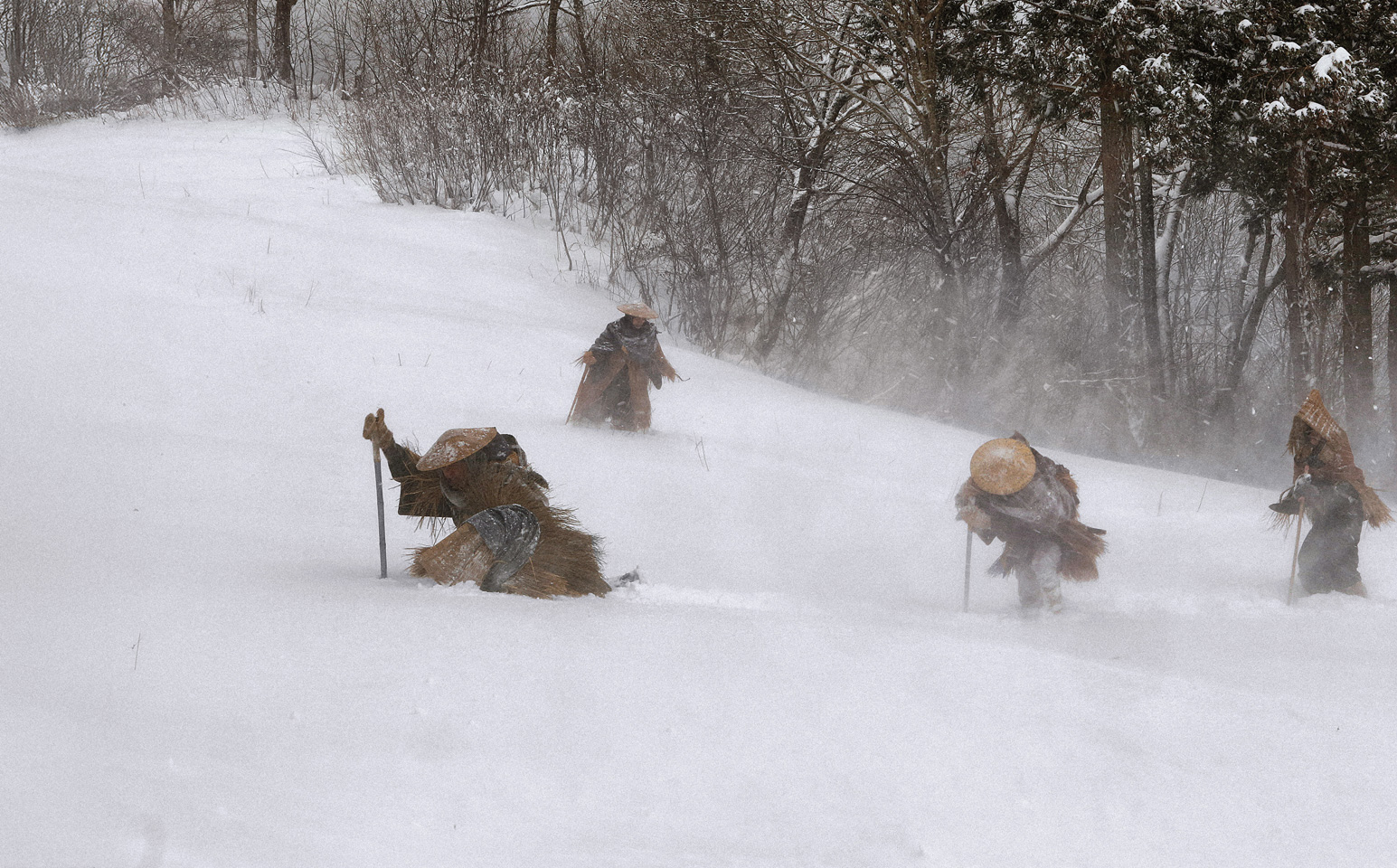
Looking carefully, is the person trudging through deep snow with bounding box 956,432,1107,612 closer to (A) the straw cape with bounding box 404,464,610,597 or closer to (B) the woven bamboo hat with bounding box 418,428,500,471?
(A) the straw cape with bounding box 404,464,610,597

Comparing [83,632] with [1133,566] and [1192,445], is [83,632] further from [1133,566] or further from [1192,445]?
[1192,445]

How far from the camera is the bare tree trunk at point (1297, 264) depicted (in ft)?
34.6

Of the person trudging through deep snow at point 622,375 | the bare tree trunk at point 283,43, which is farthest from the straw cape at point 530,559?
the bare tree trunk at point 283,43

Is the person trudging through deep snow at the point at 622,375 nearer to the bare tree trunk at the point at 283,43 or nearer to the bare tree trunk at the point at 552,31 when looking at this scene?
the bare tree trunk at the point at 552,31

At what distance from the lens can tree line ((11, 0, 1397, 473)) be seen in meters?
10.4

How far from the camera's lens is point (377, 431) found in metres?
3.75

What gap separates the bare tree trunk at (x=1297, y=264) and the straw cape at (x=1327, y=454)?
272 inches

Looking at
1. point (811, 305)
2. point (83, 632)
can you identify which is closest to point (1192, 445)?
point (811, 305)

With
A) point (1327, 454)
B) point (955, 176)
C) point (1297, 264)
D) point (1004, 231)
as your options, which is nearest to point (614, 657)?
point (1327, 454)

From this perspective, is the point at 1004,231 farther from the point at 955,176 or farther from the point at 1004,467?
the point at 1004,467

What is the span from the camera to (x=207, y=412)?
6.31 m

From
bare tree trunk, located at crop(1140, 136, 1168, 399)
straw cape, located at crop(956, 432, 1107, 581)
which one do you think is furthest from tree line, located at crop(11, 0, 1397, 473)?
straw cape, located at crop(956, 432, 1107, 581)

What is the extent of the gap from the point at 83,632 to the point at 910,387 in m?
11.8

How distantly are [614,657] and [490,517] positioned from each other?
2.82 ft
